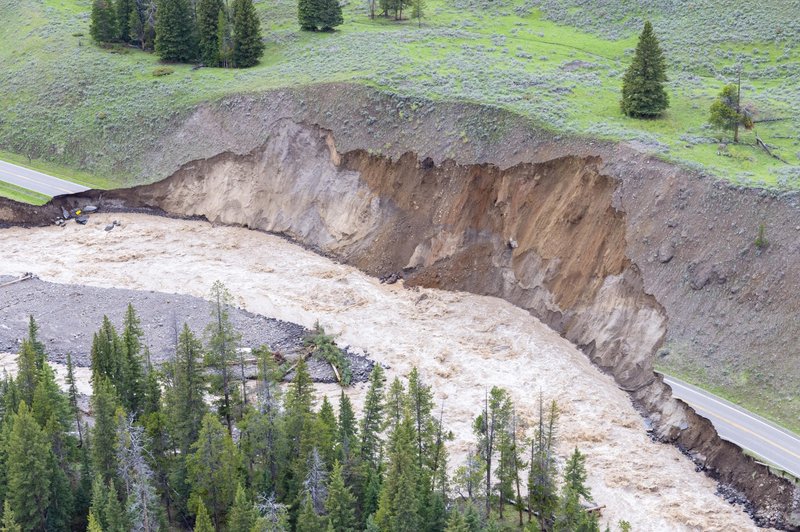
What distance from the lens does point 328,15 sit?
86.6 metres

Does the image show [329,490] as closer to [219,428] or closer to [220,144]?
[219,428]

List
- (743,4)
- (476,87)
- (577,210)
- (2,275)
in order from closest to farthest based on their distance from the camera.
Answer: (577,210) < (2,275) < (476,87) < (743,4)

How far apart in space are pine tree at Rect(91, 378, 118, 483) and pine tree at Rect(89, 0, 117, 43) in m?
56.4

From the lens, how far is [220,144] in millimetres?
74188

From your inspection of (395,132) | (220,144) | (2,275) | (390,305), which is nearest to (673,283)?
(390,305)

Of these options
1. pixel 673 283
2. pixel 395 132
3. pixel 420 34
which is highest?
pixel 420 34

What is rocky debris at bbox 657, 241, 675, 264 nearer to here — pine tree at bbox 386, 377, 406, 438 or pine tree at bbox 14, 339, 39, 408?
pine tree at bbox 386, 377, 406, 438

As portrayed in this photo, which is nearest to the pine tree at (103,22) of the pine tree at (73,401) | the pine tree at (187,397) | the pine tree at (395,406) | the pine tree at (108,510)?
the pine tree at (73,401)

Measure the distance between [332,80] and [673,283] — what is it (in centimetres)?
3220

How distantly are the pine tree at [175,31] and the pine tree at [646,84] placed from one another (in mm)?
39958

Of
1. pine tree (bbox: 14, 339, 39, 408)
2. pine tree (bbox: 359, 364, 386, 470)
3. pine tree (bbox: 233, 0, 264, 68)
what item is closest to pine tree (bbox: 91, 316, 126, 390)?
pine tree (bbox: 14, 339, 39, 408)

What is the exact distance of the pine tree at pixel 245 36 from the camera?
270 feet

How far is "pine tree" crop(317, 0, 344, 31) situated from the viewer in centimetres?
8638

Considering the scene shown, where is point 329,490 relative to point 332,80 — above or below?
below
